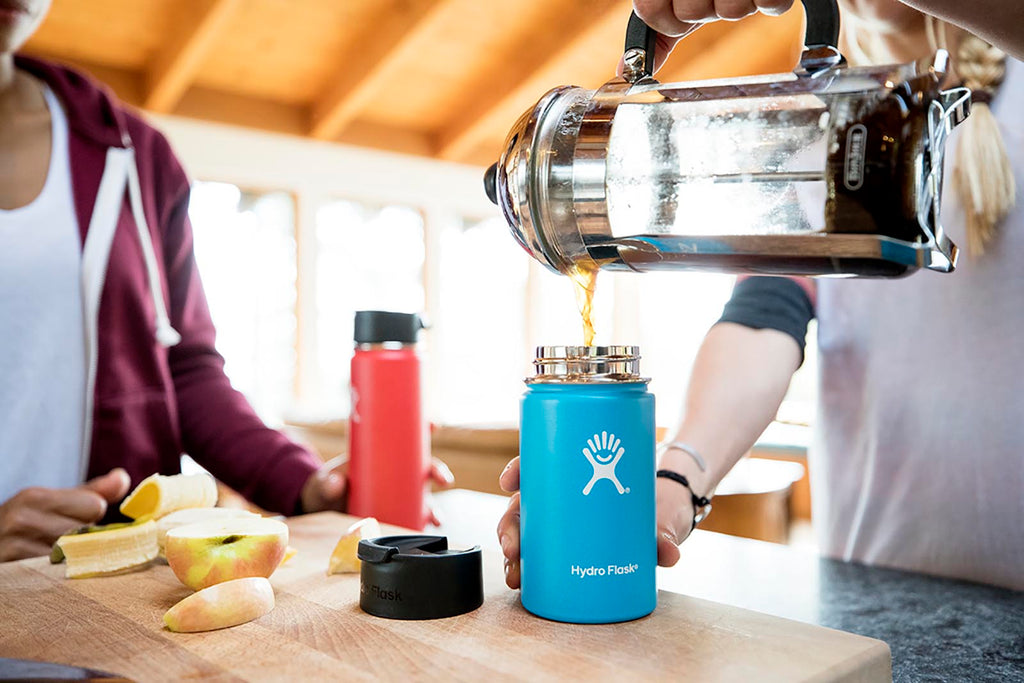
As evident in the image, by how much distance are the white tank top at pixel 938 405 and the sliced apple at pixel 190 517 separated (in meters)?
0.77

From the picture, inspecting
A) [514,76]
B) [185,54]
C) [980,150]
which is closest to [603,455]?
[980,150]

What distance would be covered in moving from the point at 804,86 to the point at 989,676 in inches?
18.6

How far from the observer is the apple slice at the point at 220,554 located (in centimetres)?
76

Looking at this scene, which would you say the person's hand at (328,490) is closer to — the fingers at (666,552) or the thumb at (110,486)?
the thumb at (110,486)

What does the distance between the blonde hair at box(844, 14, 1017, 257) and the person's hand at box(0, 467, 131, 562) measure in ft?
3.44

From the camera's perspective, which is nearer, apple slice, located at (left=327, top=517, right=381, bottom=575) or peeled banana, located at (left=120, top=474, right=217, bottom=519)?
apple slice, located at (left=327, top=517, right=381, bottom=575)

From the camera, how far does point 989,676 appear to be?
66 centimetres

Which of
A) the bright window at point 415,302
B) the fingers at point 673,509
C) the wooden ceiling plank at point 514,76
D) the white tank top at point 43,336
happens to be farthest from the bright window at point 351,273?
the fingers at point 673,509

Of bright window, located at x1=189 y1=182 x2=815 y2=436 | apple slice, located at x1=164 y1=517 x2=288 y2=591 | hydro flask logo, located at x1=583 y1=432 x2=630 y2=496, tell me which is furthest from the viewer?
bright window, located at x1=189 y1=182 x2=815 y2=436

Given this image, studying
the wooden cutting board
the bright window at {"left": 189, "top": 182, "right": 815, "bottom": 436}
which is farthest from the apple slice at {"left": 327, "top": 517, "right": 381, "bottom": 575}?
the bright window at {"left": 189, "top": 182, "right": 815, "bottom": 436}

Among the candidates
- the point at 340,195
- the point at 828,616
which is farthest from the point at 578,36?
the point at 828,616

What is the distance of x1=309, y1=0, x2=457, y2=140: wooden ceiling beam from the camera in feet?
18.7

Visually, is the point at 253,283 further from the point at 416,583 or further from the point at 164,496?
the point at 416,583

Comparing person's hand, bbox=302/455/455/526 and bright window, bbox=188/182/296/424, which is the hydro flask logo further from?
bright window, bbox=188/182/296/424
